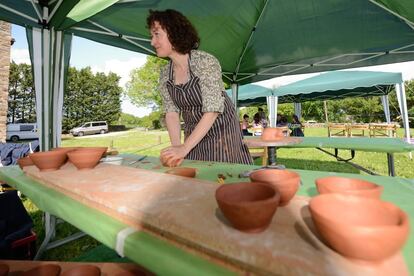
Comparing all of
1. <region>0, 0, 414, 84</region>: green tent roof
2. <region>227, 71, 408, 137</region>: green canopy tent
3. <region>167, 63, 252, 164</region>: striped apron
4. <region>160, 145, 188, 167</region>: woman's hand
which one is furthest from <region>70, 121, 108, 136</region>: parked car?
<region>160, 145, 188, 167</region>: woman's hand

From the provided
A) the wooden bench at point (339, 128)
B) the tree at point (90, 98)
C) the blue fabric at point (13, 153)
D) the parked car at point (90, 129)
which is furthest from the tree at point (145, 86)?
the blue fabric at point (13, 153)

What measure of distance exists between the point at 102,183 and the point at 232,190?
0.56 m

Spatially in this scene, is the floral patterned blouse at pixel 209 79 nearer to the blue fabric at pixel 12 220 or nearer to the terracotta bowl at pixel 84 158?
the terracotta bowl at pixel 84 158

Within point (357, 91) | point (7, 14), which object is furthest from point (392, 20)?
point (357, 91)

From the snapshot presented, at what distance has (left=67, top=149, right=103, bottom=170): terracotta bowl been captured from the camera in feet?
3.86

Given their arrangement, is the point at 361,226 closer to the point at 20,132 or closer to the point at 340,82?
the point at 340,82

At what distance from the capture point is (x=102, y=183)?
3.05 ft

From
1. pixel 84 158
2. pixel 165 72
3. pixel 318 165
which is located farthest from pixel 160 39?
pixel 318 165

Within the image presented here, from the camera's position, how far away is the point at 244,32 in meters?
4.30

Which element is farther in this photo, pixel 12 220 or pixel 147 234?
pixel 12 220

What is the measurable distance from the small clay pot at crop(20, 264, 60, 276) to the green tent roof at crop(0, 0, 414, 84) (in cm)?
211

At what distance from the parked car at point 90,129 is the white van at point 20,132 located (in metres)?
4.26

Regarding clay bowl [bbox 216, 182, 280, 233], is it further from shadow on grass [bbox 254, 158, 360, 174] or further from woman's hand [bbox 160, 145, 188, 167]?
shadow on grass [bbox 254, 158, 360, 174]

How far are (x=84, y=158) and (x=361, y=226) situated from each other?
1144 mm
